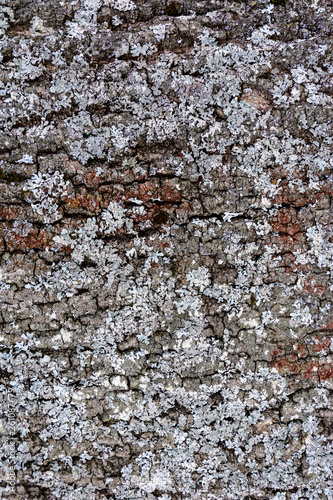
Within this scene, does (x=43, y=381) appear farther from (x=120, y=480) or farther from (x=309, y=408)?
(x=309, y=408)

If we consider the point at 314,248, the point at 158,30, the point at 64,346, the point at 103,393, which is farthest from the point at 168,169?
the point at 103,393

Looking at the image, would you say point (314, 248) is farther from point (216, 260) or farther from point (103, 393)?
point (103, 393)

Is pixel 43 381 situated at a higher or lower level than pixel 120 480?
higher

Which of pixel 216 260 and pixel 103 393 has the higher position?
pixel 216 260

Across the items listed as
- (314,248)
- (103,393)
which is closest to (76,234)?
(103,393)

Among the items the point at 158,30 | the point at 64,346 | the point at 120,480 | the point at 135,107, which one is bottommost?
the point at 120,480

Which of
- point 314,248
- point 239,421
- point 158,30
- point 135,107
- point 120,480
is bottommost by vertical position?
point 120,480
